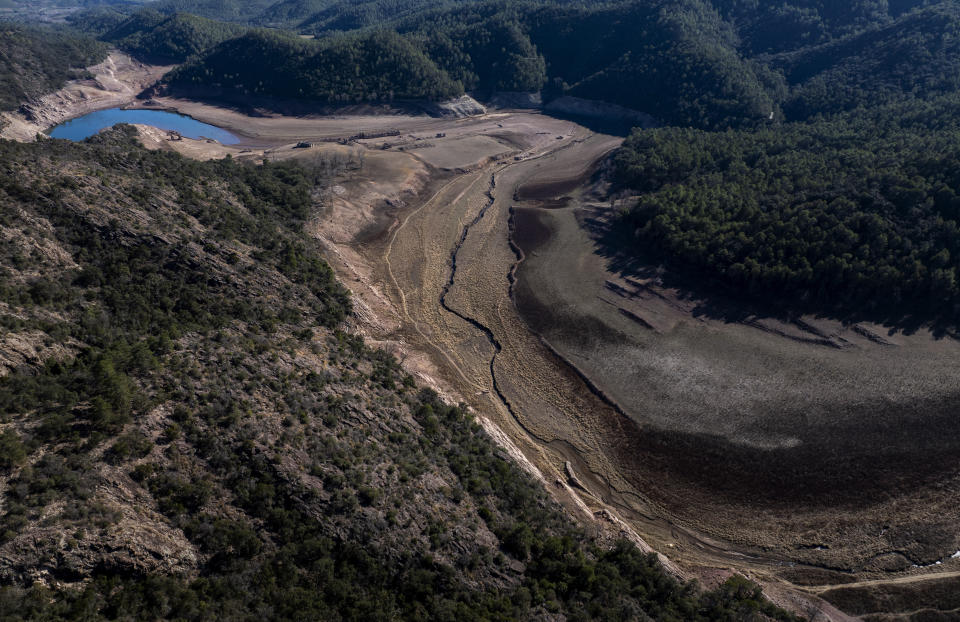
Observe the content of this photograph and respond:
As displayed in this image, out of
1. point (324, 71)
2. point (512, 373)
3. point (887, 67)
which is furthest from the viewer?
point (324, 71)

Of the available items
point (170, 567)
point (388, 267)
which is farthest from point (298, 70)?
point (170, 567)

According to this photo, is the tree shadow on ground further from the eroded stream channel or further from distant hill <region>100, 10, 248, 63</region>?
distant hill <region>100, 10, 248, 63</region>

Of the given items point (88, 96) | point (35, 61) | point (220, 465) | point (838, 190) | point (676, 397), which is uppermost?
point (35, 61)

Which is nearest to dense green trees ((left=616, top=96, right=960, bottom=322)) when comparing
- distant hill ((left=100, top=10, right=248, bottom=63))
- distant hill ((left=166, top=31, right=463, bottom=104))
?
distant hill ((left=166, top=31, right=463, bottom=104))

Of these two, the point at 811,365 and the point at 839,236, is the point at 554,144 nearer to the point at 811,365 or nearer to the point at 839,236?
the point at 839,236

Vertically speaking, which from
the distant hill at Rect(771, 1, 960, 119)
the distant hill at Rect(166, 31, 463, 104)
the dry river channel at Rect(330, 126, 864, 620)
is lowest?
the dry river channel at Rect(330, 126, 864, 620)

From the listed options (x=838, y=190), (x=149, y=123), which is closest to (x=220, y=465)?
(x=838, y=190)

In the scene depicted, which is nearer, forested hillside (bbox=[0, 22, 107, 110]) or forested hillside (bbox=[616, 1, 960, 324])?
forested hillside (bbox=[616, 1, 960, 324])

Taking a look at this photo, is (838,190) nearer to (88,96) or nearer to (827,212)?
(827,212)
